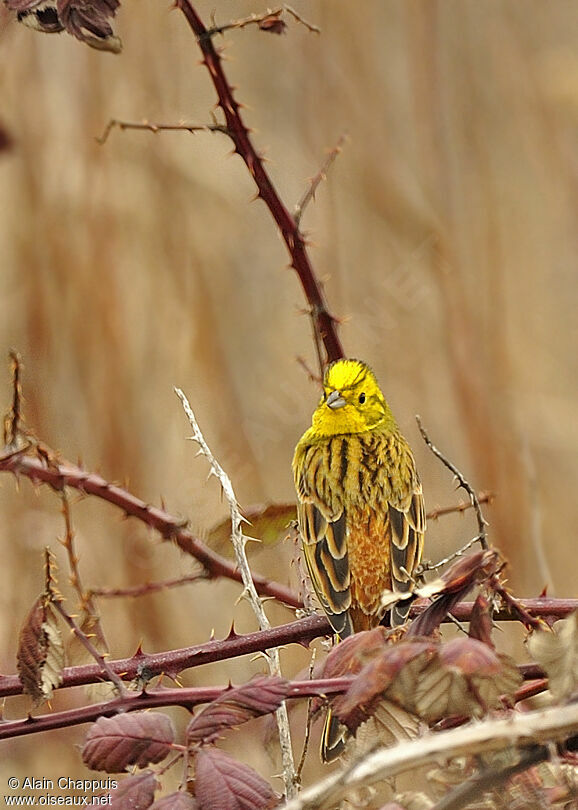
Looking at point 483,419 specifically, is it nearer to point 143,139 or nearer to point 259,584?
point 143,139

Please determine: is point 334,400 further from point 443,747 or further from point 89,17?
point 443,747

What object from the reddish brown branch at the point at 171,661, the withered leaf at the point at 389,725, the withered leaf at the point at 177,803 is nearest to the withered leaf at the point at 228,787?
the withered leaf at the point at 177,803

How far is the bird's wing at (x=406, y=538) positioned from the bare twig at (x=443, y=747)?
1.61 metres

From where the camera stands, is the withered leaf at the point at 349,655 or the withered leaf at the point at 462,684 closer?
the withered leaf at the point at 462,684

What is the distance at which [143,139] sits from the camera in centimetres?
485

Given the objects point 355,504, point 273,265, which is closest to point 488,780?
point 355,504

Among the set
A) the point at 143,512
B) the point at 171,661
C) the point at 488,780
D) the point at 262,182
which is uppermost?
the point at 262,182

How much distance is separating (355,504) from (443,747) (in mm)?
1841

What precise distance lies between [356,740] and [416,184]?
4038 millimetres

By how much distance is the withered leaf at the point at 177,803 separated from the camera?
3.85ft

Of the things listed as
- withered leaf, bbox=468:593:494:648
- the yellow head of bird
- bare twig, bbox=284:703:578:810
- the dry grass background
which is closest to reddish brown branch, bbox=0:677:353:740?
withered leaf, bbox=468:593:494:648

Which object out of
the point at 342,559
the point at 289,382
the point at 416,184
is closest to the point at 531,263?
the point at 416,184

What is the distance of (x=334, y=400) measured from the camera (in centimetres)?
296

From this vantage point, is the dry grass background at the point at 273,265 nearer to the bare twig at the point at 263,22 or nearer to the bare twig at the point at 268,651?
the bare twig at the point at 263,22
